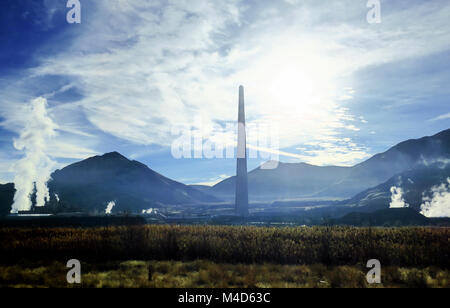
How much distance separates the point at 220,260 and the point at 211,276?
4176mm

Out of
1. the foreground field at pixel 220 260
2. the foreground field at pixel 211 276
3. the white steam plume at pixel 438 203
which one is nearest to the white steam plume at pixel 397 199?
the white steam plume at pixel 438 203

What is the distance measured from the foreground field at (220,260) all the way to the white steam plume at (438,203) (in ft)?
419

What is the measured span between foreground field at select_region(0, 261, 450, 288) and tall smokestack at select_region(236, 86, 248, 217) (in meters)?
92.1

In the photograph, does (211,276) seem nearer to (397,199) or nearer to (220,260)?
(220,260)

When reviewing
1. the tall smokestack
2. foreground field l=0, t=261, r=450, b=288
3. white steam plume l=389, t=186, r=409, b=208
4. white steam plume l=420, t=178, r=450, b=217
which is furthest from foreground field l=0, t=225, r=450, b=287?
white steam plume l=389, t=186, r=409, b=208

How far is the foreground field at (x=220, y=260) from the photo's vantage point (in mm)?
12456

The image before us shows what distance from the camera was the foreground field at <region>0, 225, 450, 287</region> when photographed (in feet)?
40.9

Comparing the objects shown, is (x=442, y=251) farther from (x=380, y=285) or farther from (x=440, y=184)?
(x=440, y=184)
